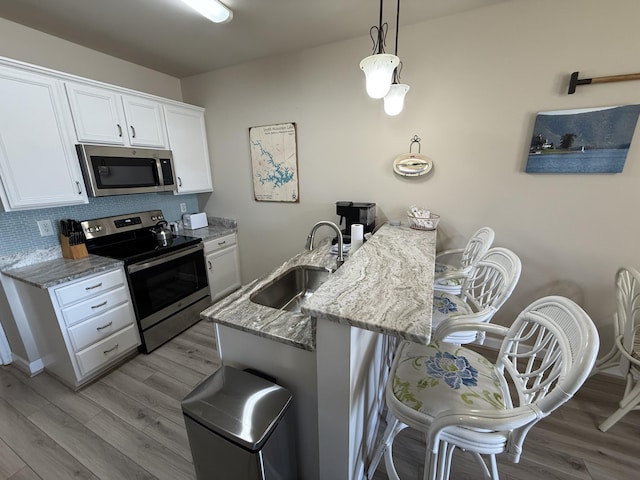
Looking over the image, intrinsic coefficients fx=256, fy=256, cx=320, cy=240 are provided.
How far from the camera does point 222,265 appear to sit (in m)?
2.98

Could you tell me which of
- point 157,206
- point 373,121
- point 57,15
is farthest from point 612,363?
point 57,15

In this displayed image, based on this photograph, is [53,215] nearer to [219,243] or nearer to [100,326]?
[100,326]

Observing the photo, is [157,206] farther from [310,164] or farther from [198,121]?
[310,164]

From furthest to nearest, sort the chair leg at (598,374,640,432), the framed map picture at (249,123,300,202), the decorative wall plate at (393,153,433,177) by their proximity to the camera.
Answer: the framed map picture at (249,123,300,202) → the decorative wall plate at (393,153,433,177) → the chair leg at (598,374,640,432)

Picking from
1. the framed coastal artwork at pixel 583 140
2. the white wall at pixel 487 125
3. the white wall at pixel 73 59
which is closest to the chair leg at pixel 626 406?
the white wall at pixel 487 125

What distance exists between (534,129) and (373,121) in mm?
1140

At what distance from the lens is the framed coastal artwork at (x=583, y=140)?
159 cm

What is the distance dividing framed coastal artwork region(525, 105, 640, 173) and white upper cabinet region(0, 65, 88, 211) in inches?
132

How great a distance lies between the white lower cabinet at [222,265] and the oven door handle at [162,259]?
16 cm

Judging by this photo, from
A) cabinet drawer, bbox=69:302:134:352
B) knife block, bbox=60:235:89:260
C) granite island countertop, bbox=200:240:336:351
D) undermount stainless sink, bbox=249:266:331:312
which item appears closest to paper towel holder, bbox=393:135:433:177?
undermount stainless sink, bbox=249:266:331:312

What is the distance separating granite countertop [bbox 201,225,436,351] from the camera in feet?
2.63

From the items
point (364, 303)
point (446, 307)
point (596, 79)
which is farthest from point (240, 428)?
point (596, 79)

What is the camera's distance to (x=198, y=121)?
286 centimetres

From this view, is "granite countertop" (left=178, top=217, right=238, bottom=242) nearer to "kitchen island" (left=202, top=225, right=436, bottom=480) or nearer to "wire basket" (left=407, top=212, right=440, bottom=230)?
"kitchen island" (left=202, top=225, right=436, bottom=480)
